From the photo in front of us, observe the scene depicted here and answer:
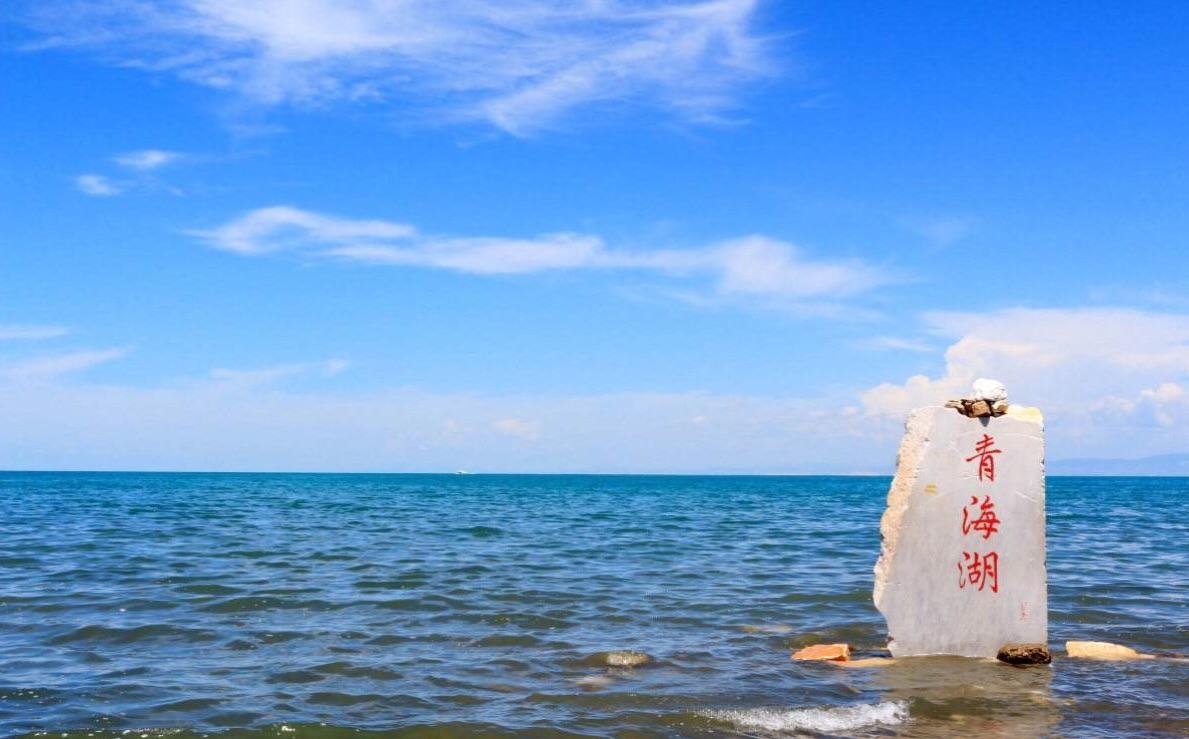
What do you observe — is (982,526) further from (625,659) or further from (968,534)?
(625,659)

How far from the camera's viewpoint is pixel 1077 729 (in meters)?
7.45

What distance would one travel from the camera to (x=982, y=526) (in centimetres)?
973

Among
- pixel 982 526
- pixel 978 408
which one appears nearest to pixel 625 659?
pixel 982 526

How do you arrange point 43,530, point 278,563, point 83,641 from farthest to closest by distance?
point 43,530, point 278,563, point 83,641

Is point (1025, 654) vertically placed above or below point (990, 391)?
below

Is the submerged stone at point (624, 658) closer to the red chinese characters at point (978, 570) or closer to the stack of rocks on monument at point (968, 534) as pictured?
the stack of rocks on monument at point (968, 534)

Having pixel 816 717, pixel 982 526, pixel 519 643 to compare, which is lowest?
pixel 519 643

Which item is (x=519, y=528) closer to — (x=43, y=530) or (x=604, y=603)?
(x=43, y=530)

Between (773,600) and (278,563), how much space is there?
9535 mm

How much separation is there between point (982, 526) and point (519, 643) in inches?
Answer: 207

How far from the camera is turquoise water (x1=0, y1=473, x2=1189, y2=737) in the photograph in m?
7.82

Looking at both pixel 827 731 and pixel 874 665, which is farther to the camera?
pixel 874 665

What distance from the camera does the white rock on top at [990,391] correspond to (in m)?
9.63

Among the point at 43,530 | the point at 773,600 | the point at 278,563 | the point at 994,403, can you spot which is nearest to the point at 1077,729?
the point at 994,403
